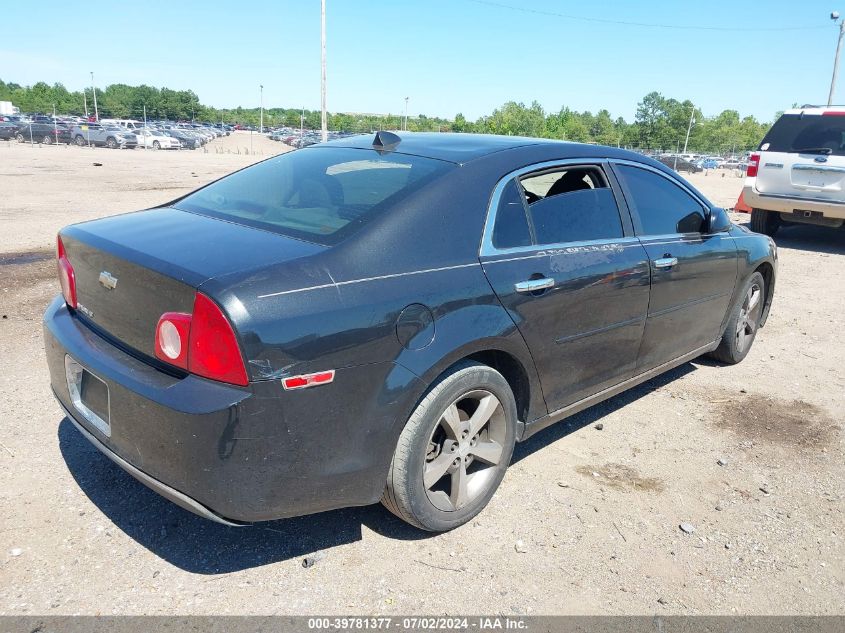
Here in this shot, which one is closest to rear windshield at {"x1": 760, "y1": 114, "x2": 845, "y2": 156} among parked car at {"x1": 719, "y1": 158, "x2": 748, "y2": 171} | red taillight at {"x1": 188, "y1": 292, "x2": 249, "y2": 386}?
red taillight at {"x1": 188, "y1": 292, "x2": 249, "y2": 386}

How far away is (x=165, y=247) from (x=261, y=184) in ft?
3.11

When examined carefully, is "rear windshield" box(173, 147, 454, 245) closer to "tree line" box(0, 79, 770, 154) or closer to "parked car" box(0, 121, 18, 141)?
"parked car" box(0, 121, 18, 141)

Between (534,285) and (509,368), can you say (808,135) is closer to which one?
(534,285)

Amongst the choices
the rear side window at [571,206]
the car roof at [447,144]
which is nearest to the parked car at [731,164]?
the rear side window at [571,206]

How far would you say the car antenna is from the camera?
3471 millimetres

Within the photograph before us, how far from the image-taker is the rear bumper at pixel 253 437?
2.22 meters

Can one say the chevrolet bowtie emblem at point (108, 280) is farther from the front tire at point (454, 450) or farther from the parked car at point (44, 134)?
the parked car at point (44, 134)

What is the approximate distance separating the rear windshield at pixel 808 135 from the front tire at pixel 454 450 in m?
9.30

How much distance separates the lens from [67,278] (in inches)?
120

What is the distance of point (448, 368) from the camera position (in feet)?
9.05

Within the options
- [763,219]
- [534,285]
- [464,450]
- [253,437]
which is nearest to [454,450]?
[464,450]

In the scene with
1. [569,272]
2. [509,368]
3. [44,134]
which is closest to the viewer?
[509,368]

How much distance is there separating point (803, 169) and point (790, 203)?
1.76ft

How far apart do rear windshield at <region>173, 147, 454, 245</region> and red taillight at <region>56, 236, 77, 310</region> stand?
22.9 inches
